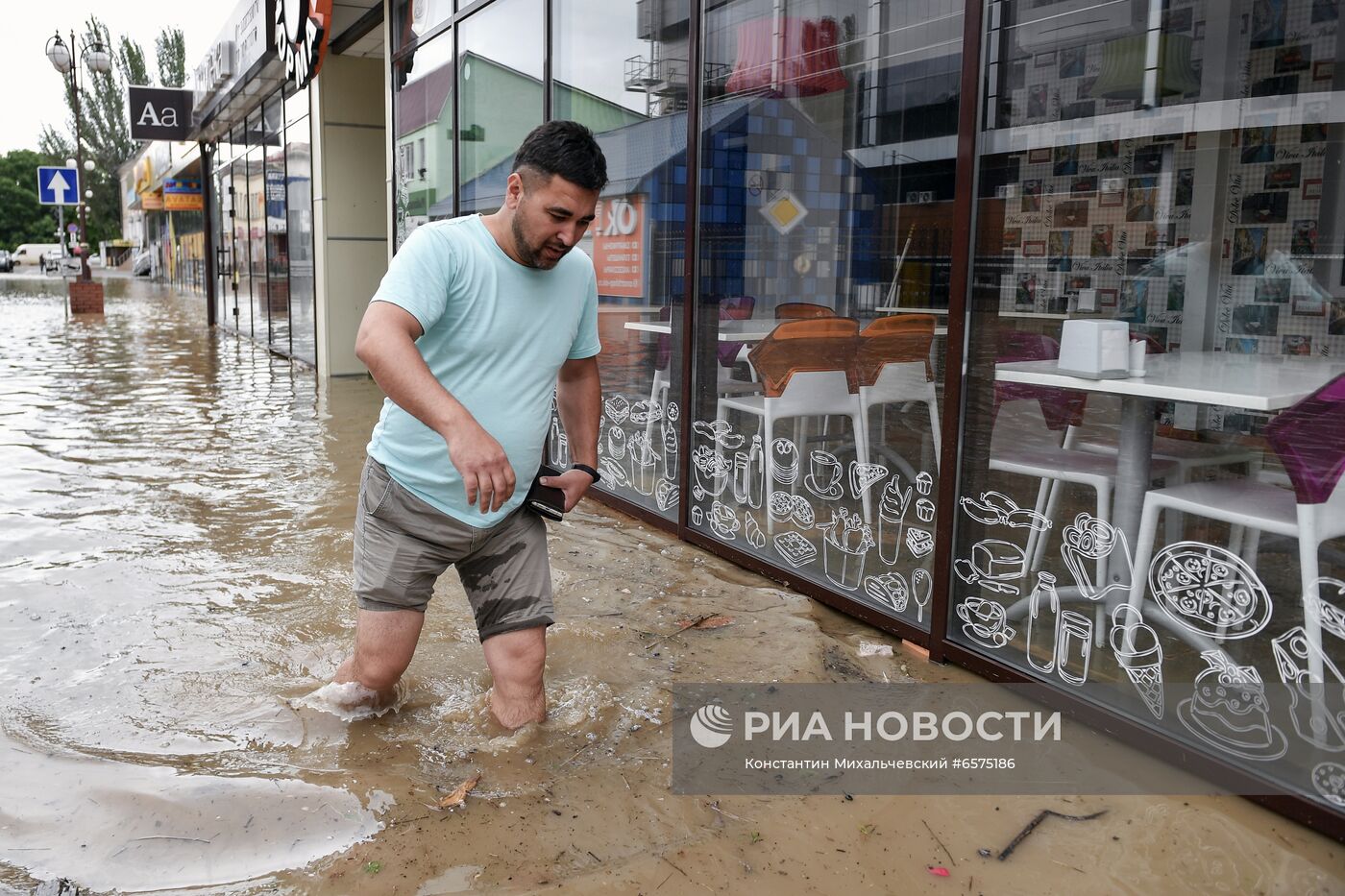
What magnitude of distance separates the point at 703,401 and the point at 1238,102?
9.49ft

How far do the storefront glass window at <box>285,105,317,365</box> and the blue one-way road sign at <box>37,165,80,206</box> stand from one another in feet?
33.3

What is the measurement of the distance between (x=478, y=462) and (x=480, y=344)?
574 mm

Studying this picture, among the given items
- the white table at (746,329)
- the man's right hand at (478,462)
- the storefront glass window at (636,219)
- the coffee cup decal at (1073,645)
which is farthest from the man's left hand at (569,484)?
the storefront glass window at (636,219)

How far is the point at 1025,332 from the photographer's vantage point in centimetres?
351

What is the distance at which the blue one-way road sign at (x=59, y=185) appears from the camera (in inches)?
858

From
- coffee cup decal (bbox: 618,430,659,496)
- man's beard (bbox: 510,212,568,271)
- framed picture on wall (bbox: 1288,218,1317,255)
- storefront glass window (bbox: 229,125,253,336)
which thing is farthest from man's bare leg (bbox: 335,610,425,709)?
storefront glass window (bbox: 229,125,253,336)

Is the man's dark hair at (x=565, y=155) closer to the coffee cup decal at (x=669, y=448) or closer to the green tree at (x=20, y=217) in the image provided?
the coffee cup decal at (x=669, y=448)

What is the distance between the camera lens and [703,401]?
5.40 metres

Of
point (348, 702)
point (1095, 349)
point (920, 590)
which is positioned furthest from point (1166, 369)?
point (348, 702)

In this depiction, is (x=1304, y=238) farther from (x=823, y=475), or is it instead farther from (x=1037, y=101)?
(x=823, y=475)

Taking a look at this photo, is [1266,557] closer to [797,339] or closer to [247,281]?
[797,339]

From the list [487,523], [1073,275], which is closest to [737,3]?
[1073,275]

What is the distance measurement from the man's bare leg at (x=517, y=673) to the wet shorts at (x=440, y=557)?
0.11 feet
